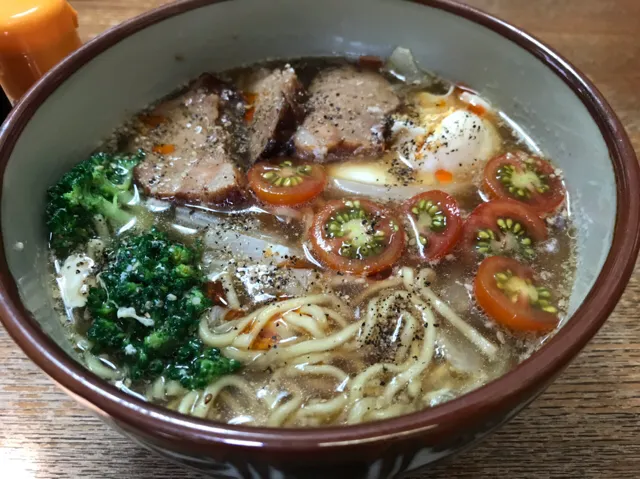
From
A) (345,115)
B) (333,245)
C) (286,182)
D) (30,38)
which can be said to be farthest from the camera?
(345,115)

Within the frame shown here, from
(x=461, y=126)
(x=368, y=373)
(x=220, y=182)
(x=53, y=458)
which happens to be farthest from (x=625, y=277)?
(x=53, y=458)

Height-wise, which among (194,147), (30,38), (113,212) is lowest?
(113,212)

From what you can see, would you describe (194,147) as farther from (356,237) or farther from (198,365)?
(198,365)

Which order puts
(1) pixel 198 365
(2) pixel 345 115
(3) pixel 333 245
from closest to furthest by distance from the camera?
(1) pixel 198 365, (3) pixel 333 245, (2) pixel 345 115

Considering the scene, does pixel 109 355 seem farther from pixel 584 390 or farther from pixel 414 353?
pixel 584 390

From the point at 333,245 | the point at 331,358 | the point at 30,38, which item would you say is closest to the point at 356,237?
the point at 333,245

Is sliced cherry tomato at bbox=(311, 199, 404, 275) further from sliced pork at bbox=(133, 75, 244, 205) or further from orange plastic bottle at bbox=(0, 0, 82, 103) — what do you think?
orange plastic bottle at bbox=(0, 0, 82, 103)
